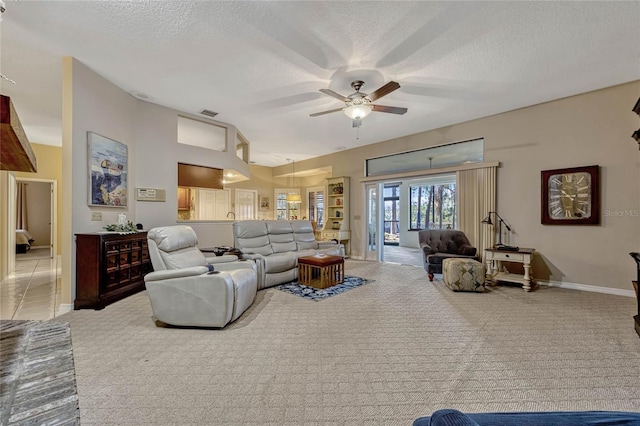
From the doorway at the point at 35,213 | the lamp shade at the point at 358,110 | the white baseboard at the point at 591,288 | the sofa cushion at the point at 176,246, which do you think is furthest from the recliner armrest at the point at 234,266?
the doorway at the point at 35,213

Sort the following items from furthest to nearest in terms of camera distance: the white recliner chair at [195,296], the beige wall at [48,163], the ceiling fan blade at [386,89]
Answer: the beige wall at [48,163] < the ceiling fan blade at [386,89] < the white recliner chair at [195,296]

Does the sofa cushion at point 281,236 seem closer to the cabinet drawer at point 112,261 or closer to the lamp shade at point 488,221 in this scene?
the cabinet drawer at point 112,261

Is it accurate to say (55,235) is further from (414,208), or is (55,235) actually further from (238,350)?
(414,208)

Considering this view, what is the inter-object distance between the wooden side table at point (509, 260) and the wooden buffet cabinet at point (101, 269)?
214 inches

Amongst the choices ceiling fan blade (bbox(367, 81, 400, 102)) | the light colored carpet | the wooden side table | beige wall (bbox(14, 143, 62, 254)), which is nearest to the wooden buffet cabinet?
the light colored carpet

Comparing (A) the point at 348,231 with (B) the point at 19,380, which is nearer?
(B) the point at 19,380

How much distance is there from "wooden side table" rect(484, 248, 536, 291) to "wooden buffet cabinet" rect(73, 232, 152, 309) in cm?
542

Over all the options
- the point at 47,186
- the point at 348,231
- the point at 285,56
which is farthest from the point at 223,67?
A: the point at 47,186

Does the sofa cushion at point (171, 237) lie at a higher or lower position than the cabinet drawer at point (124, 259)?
higher

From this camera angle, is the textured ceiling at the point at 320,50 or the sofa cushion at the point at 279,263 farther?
the sofa cushion at the point at 279,263

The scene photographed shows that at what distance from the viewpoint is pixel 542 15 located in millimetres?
2484

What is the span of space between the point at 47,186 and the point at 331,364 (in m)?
12.8

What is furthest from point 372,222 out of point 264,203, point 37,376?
point 37,376

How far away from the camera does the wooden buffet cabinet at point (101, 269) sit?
330cm
